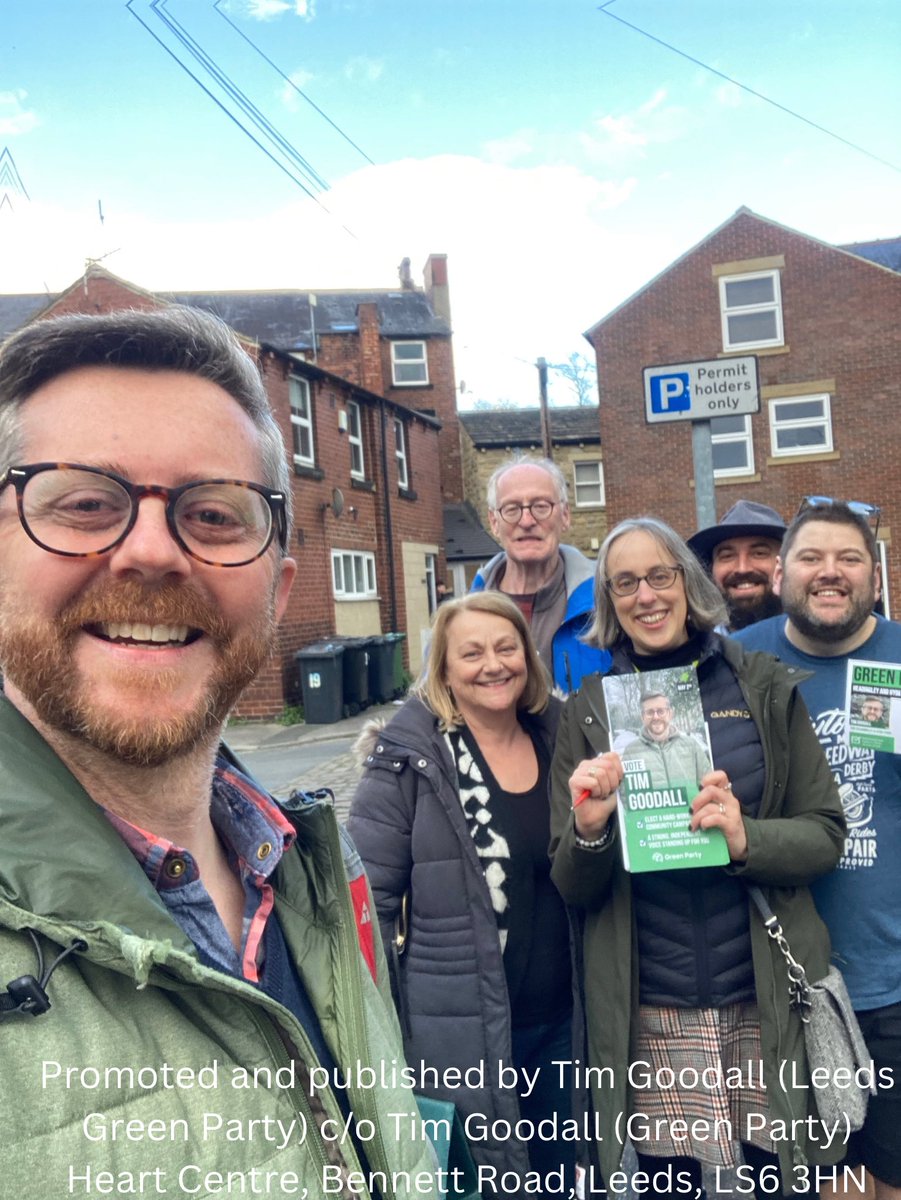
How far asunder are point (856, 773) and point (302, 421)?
1611 centimetres

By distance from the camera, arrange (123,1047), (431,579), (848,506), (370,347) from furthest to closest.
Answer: (370,347) → (431,579) → (848,506) → (123,1047)

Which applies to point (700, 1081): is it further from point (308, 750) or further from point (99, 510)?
point (308, 750)

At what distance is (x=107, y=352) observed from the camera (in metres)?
1.24

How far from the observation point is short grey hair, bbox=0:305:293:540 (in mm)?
1219

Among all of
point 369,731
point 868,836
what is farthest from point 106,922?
point 868,836

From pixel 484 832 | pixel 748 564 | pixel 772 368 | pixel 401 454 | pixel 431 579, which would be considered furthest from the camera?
pixel 431 579

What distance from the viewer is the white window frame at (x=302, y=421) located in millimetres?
17203

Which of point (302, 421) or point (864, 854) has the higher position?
point (302, 421)

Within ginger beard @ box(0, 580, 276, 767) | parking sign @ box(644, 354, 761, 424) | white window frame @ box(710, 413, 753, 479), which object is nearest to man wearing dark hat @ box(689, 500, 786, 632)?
parking sign @ box(644, 354, 761, 424)

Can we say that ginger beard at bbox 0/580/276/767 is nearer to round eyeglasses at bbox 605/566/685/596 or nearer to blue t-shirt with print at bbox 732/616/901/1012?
round eyeglasses at bbox 605/566/685/596

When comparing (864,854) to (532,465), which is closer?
(864,854)

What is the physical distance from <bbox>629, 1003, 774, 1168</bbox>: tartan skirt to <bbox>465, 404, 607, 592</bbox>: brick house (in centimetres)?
2505

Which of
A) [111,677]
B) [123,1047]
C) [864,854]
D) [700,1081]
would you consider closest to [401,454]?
[864,854]

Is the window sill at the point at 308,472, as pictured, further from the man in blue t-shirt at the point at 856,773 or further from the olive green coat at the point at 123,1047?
the olive green coat at the point at 123,1047
